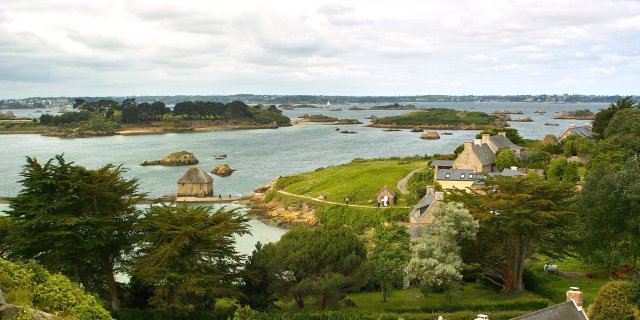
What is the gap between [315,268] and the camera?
2588 cm

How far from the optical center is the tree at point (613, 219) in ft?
90.9

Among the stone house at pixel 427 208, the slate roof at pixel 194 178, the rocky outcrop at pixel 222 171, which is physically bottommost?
the rocky outcrop at pixel 222 171

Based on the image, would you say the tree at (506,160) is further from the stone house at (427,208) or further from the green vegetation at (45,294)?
the green vegetation at (45,294)

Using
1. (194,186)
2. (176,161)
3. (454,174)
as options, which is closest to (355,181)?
(454,174)

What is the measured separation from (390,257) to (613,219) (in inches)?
463

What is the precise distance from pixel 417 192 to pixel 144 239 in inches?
1395

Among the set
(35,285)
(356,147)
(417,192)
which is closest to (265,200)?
(417,192)

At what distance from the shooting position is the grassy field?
6244cm

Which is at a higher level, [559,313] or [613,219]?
[613,219]

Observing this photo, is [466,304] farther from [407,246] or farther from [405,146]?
[405,146]

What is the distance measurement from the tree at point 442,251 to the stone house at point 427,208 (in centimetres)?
1365

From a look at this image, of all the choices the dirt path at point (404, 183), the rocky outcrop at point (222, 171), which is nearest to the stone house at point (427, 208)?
the dirt path at point (404, 183)

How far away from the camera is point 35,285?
16.4 metres

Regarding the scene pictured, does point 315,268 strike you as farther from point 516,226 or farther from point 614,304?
point 614,304
